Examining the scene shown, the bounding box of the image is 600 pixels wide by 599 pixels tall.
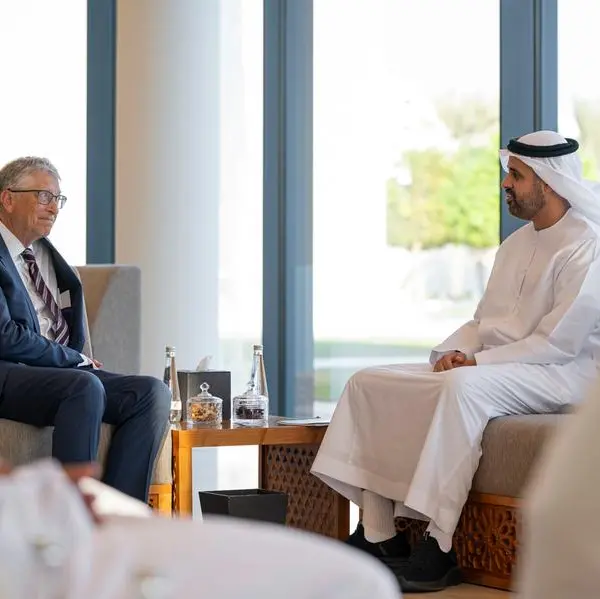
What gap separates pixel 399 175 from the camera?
5.47 meters

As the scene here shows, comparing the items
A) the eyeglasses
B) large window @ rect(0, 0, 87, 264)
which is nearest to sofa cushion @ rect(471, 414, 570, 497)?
the eyeglasses

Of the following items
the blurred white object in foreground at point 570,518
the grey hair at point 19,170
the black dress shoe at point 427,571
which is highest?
the grey hair at point 19,170

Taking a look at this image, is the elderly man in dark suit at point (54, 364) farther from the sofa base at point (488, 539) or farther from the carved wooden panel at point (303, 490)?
the sofa base at point (488, 539)

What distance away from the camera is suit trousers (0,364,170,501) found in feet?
12.2

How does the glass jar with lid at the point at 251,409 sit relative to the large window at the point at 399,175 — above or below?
below

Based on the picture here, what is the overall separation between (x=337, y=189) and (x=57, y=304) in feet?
6.42

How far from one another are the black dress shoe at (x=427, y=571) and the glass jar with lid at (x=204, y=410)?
90 cm

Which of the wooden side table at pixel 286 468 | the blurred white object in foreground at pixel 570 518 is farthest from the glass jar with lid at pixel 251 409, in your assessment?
the blurred white object in foreground at pixel 570 518

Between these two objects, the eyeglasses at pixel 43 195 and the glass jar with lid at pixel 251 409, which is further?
the glass jar with lid at pixel 251 409

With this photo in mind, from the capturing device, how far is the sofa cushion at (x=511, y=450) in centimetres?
362

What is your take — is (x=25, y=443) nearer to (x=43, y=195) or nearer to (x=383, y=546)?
(x=43, y=195)

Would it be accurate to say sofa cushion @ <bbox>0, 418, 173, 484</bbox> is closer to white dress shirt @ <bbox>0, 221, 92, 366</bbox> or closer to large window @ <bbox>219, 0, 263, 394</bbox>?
white dress shirt @ <bbox>0, 221, 92, 366</bbox>

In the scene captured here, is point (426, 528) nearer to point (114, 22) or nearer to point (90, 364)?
point (90, 364)

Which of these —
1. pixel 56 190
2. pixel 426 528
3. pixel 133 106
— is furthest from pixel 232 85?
pixel 426 528
